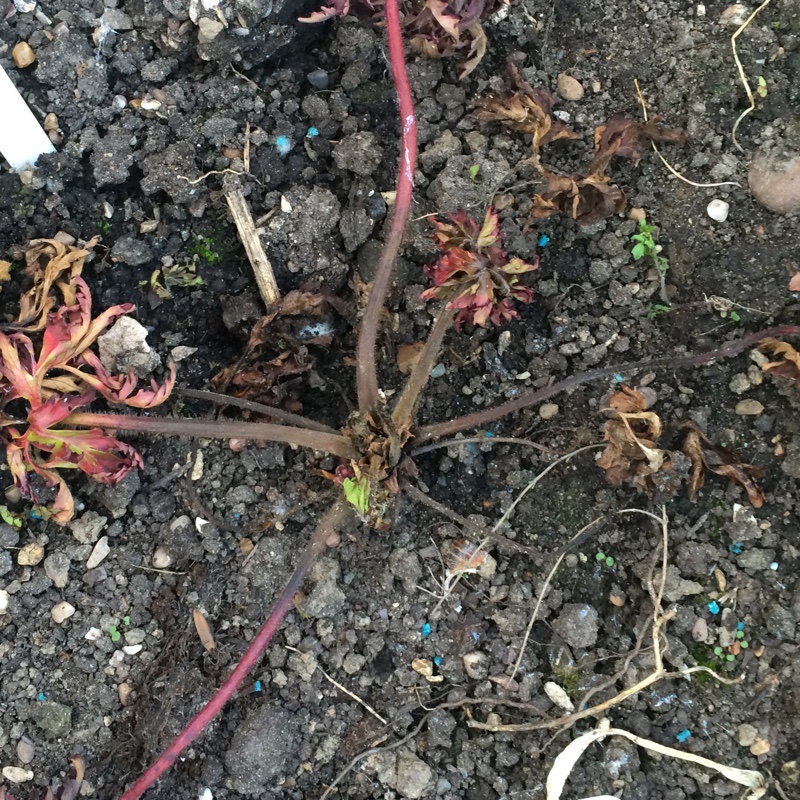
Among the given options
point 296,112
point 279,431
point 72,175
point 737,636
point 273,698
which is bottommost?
point 737,636

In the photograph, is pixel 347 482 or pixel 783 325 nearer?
pixel 347 482

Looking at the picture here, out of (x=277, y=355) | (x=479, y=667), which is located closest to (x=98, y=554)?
(x=277, y=355)

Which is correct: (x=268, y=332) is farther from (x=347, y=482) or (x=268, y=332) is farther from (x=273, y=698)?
(x=273, y=698)

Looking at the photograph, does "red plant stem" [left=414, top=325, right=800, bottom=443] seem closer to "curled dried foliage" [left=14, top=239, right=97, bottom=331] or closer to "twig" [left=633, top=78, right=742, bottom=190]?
"twig" [left=633, top=78, right=742, bottom=190]

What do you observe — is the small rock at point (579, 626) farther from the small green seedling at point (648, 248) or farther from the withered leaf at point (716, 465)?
the small green seedling at point (648, 248)

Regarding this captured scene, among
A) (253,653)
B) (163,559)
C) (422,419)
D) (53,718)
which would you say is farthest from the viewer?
(422,419)

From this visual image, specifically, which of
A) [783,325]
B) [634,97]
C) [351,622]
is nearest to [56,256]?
[351,622]

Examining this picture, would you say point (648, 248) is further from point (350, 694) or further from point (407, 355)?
point (350, 694)
